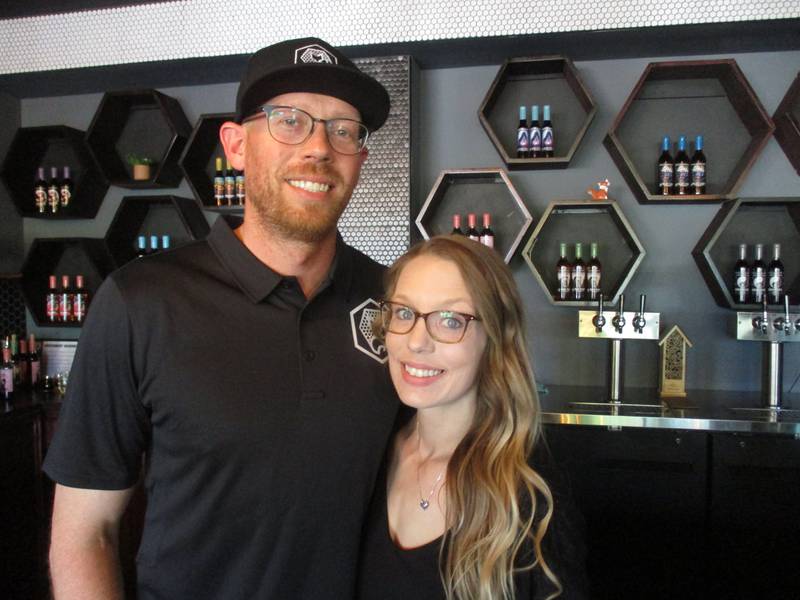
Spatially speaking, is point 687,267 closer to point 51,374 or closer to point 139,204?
point 139,204

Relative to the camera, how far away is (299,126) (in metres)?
1.39

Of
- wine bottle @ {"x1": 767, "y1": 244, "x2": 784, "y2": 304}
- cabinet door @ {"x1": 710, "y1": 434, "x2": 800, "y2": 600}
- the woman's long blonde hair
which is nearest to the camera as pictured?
the woman's long blonde hair

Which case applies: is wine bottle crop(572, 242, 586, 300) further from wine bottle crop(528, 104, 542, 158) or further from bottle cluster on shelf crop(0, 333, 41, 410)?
bottle cluster on shelf crop(0, 333, 41, 410)

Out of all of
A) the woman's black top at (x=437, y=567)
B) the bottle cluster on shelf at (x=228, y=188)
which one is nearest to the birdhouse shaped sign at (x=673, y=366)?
the woman's black top at (x=437, y=567)

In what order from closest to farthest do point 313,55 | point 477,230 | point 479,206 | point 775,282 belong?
point 313,55 < point 775,282 < point 477,230 < point 479,206

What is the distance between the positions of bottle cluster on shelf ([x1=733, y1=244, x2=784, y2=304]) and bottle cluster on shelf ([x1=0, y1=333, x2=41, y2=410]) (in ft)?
13.2

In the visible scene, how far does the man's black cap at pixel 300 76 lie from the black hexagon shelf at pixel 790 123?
265cm

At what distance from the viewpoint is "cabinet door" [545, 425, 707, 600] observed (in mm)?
2639

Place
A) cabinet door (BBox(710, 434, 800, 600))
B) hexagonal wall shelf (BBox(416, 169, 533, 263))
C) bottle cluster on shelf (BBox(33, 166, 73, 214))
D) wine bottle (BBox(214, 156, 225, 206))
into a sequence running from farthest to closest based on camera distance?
1. bottle cluster on shelf (BBox(33, 166, 73, 214))
2. wine bottle (BBox(214, 156, 225, 206))
3. hexagonal wall shelf (BBox(416, 169, 533, 263))
4. cabinet door (BBox(710, 434, 800, 600))

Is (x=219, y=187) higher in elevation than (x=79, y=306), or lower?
higher

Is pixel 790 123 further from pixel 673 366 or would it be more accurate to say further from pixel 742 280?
pixel 673 366

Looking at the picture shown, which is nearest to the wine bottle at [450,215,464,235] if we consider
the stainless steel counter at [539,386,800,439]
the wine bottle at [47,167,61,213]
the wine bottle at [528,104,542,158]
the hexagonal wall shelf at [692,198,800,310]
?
the wine bottle at [528,104,542,158]

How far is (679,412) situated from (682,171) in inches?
50.8

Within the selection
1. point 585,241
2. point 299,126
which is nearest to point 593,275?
point 585,241
